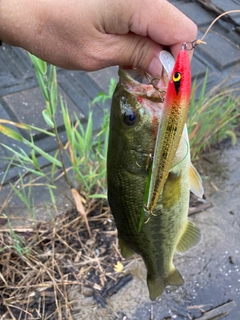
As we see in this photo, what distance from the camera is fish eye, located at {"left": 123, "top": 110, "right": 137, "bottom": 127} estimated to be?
1195mm

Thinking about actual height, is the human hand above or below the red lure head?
below

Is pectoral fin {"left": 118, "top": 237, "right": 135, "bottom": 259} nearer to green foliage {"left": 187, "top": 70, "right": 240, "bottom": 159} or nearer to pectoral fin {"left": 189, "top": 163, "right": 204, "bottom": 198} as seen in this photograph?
A: pectoral fin {"left": 189, "top": 163, "right": 204, "bottom": 198}

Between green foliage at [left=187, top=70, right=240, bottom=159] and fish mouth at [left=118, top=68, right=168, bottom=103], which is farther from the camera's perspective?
green foliage at [left=187, top=70, right=240, bottom=159]

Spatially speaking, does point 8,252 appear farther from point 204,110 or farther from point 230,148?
point 230,148

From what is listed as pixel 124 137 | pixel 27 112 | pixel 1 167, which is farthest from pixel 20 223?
pixel 124 137

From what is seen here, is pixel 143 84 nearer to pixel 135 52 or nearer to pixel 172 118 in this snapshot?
pixel 135 52

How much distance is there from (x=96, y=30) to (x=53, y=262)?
134 centimetres

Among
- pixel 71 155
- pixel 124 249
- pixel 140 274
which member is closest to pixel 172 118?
pixel 124 249

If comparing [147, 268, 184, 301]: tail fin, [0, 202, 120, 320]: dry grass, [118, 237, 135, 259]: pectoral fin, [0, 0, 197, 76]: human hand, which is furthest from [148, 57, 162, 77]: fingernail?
[0, 202, 120, 320]: dry grass

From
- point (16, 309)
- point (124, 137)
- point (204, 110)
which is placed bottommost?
point (16, 309)

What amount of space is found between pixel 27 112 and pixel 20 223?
2.89 ft

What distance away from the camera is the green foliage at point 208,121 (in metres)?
2.54

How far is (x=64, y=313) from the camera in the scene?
2.09 metres

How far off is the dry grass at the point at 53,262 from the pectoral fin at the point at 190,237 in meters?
0.70
